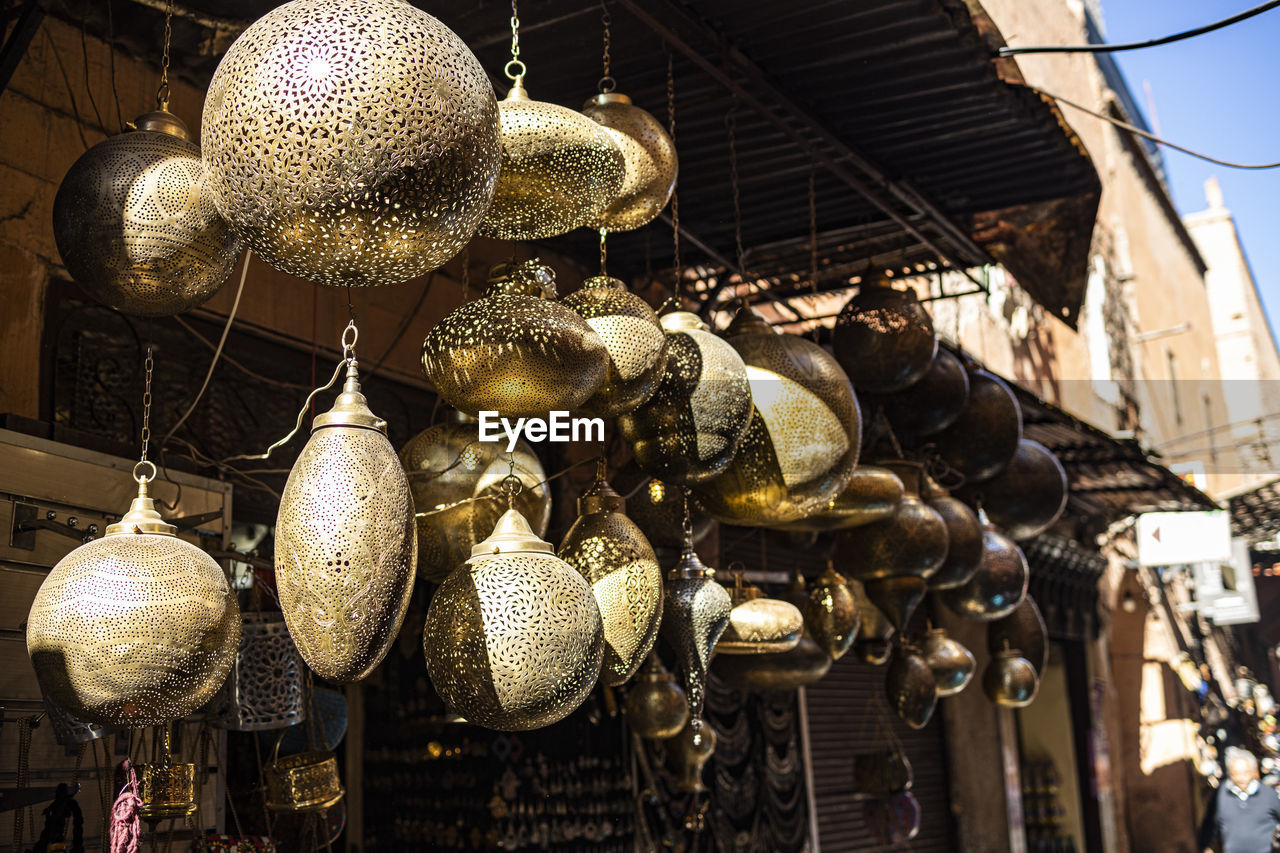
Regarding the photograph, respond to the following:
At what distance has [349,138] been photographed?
56.5 inches

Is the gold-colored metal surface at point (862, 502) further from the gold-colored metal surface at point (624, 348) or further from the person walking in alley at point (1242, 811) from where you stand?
the person walking in alley at point (1242, 811)

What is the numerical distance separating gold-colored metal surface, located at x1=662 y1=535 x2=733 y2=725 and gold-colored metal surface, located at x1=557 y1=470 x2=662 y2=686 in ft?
1.12

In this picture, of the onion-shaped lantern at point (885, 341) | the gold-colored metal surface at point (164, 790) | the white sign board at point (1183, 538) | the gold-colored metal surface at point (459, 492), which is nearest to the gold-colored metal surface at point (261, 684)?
the gold-colored metal surface at point (164, 790)

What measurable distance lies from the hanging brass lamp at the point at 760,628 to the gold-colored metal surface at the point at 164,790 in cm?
131

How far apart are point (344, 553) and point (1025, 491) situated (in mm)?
3624

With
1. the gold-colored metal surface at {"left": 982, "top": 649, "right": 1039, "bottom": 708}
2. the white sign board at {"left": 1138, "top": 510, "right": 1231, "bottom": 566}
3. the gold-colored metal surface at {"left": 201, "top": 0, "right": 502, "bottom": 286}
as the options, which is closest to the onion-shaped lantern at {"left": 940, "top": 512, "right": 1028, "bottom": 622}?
the gold-colored metal surface at {"left": 982, "top": 649, "right": 1039, "bottom": 708}

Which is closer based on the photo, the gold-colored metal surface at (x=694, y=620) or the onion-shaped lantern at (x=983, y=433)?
the gold-colored metal surface at (x=694, y=620)

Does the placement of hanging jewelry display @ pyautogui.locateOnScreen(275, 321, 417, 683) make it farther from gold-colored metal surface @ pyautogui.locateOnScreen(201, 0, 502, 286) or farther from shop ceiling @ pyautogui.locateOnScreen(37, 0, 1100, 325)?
shop ceiling @ pyautogui.locateOnScreen(37, 0, 1100, 325)

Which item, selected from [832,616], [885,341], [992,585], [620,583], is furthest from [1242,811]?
[620,583]

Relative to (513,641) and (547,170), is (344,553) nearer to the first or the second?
(513,641)

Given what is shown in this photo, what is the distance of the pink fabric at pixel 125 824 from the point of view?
2248 millimetres

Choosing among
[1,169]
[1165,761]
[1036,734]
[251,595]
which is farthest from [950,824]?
[1,169]

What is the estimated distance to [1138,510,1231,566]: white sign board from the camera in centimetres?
1105

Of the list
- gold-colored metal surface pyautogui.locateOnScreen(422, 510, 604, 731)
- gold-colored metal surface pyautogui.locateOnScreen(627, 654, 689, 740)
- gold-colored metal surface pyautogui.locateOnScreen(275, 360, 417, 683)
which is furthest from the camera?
gold-colored metal surface pyautogui.locateOnScreen(627, 654, 689, 740)
